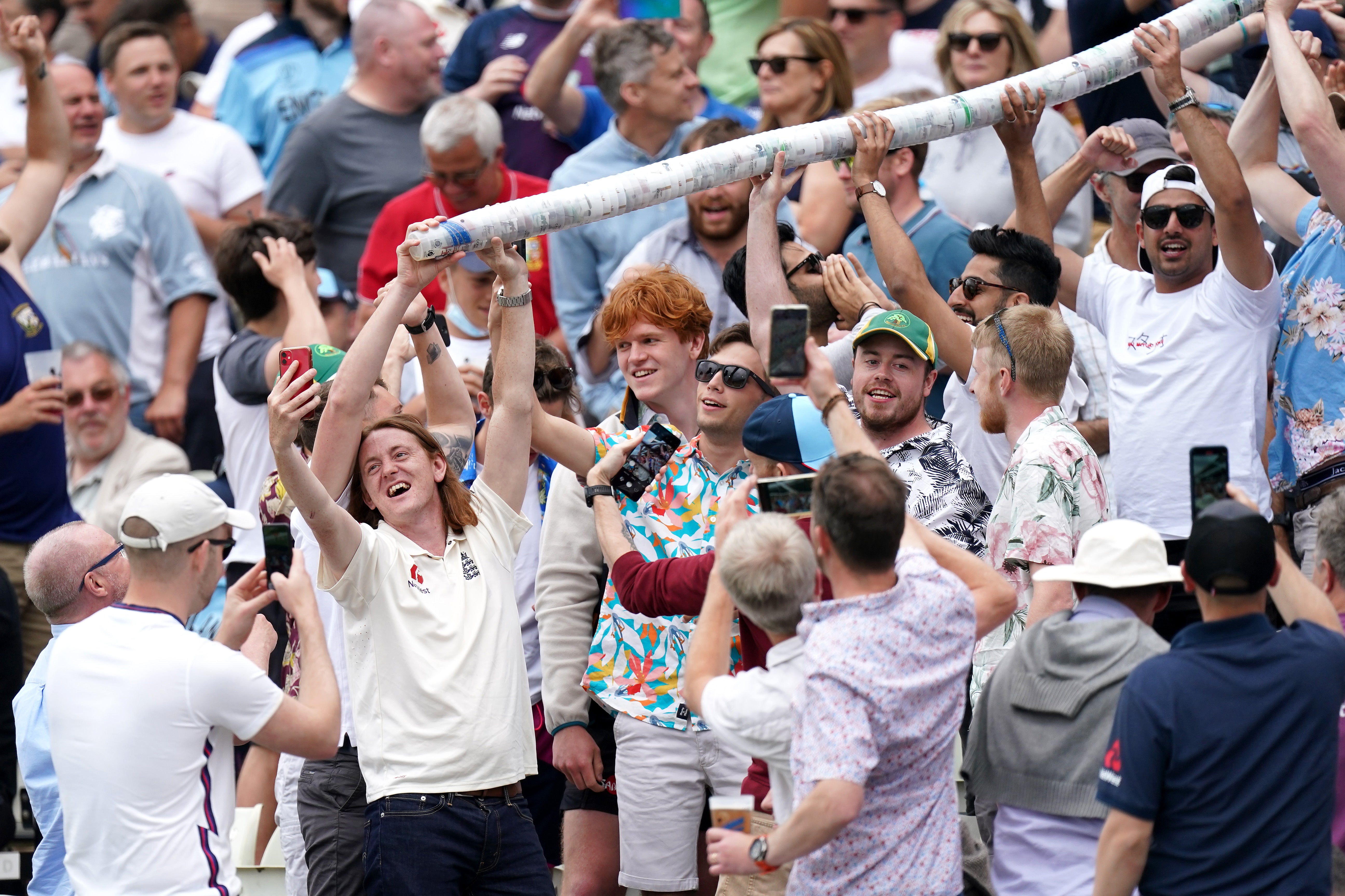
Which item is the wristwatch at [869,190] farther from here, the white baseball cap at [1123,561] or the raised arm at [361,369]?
the white baseball cap at [1123,561]

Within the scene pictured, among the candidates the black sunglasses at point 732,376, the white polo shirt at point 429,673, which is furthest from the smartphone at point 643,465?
the white polo shirt at point 429,673

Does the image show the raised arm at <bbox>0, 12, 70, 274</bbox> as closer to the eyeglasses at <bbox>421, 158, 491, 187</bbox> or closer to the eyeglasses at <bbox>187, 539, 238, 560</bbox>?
the eyeglasses at <bbox>421, 158, 491, 187</bbox>

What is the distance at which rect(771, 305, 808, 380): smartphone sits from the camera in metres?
3.83

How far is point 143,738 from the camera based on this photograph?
391 cm

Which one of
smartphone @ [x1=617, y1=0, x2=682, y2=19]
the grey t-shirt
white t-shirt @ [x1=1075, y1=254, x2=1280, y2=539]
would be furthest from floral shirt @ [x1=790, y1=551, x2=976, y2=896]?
smartphone @ [x1=617, y1=0, x2=682, y2=19]

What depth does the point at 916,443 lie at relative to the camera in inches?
184

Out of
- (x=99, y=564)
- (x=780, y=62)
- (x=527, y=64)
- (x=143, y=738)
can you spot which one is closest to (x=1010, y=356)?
(x=143, y=738)

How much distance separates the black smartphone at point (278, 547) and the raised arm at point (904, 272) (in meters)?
2.15

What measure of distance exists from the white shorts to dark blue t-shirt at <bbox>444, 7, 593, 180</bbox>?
169 inches

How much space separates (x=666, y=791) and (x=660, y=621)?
50cm

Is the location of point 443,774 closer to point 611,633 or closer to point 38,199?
point 611,633

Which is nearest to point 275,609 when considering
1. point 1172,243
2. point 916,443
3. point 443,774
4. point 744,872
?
point 443,774

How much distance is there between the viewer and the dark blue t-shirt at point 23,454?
655 centimetres

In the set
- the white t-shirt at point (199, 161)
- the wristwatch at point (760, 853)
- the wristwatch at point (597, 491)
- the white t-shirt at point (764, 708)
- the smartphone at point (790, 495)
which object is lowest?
the wristwatch at point (760, 853)
